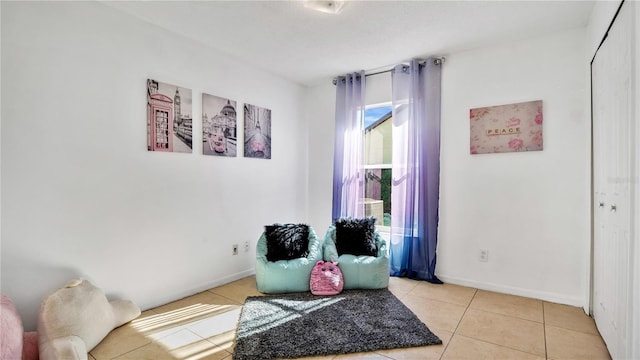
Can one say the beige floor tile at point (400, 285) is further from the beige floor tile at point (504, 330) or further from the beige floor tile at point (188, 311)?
the beige floor tile at point (188, 311)

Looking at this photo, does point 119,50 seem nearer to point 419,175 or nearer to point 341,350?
point 341,350

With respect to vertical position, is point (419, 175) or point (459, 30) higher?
point (459, 30)

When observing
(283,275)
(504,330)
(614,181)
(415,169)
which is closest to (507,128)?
(415,169)

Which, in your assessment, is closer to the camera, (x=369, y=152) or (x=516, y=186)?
(x=516, y=186)

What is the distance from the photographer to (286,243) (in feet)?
10.6

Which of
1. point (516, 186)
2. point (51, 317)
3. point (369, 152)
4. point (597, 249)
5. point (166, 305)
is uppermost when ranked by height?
point (369, 152)

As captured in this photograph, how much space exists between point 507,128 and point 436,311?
185 centimetres

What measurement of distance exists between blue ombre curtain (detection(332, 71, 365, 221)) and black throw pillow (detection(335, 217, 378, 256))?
19.0 inches

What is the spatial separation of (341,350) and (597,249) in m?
2.08

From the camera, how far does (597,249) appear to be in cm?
241

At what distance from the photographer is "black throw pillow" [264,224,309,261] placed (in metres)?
3.22

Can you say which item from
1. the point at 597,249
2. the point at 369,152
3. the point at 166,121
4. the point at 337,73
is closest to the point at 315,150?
the point at 369,152

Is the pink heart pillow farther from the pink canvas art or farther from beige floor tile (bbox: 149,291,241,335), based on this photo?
the pink canvas art

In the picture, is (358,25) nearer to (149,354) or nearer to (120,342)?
(149,354)
